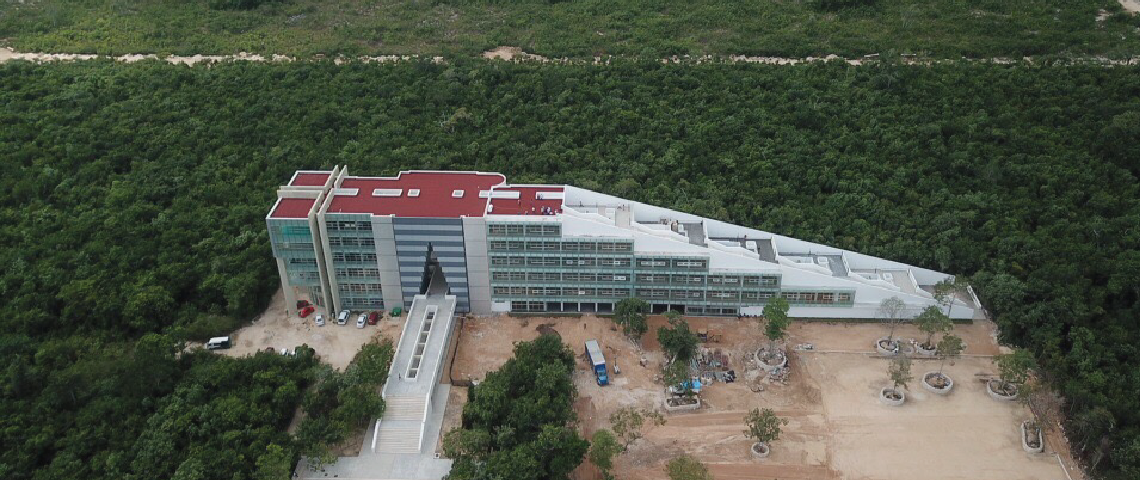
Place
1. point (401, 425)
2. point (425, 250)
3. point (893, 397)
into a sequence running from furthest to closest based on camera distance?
1. point (425, 250)
2. point (893, 397)
3. point (401, 425)

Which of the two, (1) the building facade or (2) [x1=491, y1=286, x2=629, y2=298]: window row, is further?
(2) [x1=491, y1=286, x2=629, y2=298]: window row

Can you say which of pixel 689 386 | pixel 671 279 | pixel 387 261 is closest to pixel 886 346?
pixel 689 386

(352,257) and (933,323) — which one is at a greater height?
(352,257)

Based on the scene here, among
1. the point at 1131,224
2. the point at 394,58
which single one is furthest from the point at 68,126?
the point at 1131,224

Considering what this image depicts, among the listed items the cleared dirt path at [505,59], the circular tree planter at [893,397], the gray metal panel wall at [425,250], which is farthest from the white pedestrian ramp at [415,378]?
the cleared dirt path at [505,59]

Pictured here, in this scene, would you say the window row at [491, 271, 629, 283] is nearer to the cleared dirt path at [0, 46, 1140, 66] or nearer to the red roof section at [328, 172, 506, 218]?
the red roof section at [328, 172, 506, 218]

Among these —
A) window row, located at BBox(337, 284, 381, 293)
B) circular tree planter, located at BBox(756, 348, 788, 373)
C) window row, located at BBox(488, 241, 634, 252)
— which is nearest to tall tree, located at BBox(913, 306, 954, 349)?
circular tree planter, located at BBox(756, 348, 788, 373)

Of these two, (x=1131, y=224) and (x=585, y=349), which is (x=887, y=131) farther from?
(x=585, y=349)

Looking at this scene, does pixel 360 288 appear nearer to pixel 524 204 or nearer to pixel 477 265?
pixel 477 265
